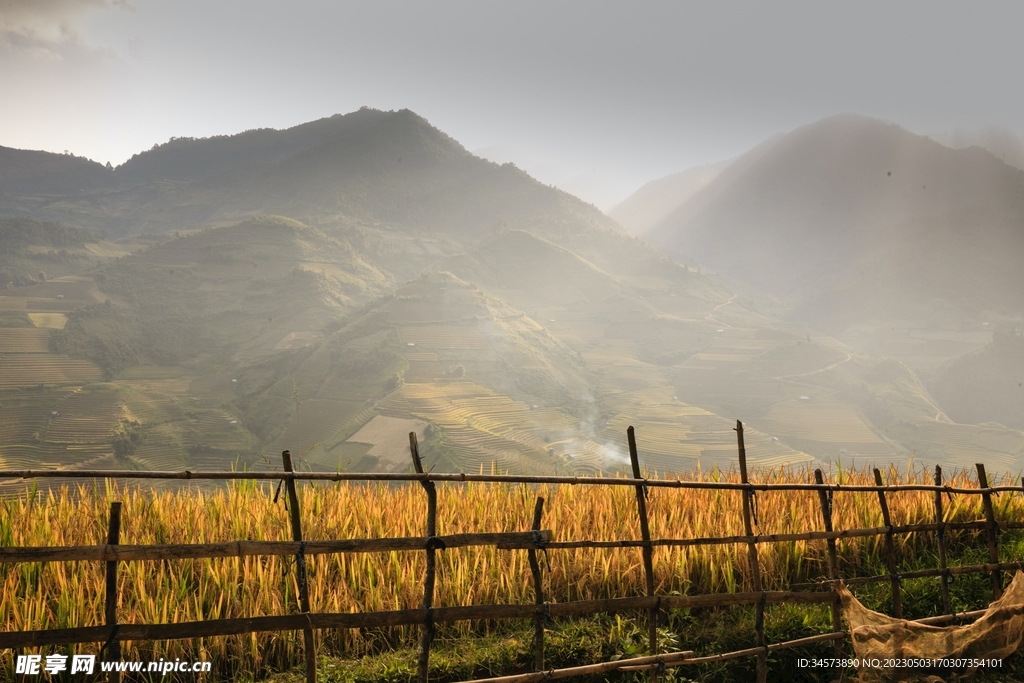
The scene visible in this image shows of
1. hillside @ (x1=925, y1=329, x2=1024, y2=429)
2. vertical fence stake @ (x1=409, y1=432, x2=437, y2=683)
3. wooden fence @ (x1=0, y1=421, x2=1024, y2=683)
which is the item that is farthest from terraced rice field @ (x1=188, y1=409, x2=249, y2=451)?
hillside @ (x1=925, y1=329, x2=1024, y2=429)

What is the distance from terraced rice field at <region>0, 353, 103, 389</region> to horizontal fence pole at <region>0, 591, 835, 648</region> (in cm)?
7410

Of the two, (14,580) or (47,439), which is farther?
(47,439)

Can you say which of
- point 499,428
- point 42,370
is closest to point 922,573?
point 499,428

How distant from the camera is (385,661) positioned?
142 inches

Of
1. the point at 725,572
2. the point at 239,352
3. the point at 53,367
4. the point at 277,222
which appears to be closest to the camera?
the point at 725,572

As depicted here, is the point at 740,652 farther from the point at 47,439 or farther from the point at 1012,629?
the point at 47,439

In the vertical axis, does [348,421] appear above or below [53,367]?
below

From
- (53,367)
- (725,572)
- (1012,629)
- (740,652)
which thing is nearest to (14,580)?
(740,652)

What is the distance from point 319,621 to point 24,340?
89.1m

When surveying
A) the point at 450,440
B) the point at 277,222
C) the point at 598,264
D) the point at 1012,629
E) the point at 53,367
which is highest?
the point at 277,222

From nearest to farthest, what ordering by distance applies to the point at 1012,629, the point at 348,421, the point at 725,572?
the point at 1012,629 → the point at 725,572 → the point at 348,421

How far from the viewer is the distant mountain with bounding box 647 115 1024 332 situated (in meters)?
130

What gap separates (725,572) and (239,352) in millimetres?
92096

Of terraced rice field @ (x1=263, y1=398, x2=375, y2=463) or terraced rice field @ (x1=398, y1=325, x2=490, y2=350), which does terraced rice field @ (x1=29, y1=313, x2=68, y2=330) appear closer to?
terraced rice field @ (x1=263, y1=398, x2=375, y2=463)
